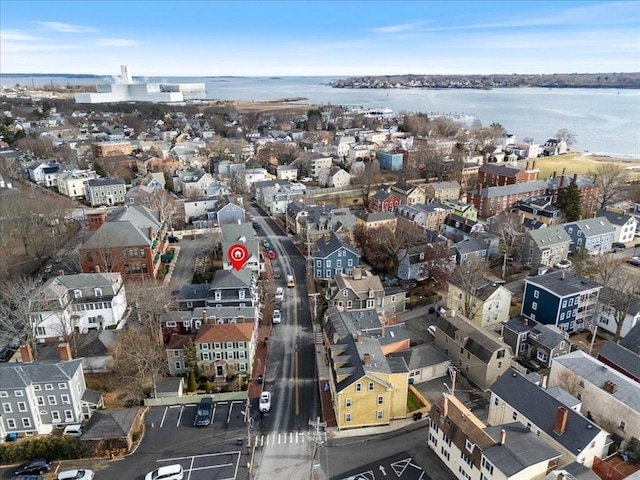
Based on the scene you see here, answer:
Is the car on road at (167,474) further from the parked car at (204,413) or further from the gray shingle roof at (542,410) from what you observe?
the gray shingle roof at (542,410)

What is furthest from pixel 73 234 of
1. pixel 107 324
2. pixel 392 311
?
pixel 392 311

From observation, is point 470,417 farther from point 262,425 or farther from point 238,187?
point 238,187

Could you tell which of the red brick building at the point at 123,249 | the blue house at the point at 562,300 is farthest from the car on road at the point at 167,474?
the blue house at the point at 562,300

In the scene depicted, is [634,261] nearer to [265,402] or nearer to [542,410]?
[542,410]

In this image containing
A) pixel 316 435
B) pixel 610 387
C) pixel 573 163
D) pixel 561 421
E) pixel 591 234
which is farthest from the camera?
pixel 573 163

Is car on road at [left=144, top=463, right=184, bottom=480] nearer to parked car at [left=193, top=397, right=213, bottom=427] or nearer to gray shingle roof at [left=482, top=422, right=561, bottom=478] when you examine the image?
parked car at [left=193, top=397, right=213, bottom=427]

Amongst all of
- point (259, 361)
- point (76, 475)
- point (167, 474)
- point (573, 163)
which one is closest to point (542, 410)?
point (259, 361)
